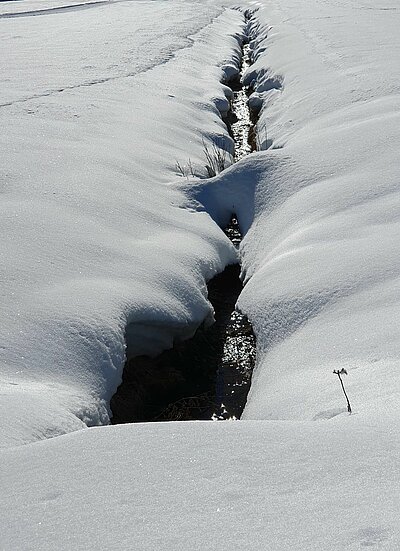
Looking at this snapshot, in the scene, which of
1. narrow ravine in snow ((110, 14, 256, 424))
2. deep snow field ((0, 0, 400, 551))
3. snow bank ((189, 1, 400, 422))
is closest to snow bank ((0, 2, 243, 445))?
deep snow field ((0, 0, 400, 551))

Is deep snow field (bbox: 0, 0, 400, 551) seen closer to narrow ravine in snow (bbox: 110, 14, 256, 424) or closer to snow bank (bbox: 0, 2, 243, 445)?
snow bank (bbox: 0, 2, 243, 445)

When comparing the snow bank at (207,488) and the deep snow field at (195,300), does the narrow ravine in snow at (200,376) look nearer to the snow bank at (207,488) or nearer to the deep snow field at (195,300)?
the deep snow field at (195,300)

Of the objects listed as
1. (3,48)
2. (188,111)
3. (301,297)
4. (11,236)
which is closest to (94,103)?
(188,111)

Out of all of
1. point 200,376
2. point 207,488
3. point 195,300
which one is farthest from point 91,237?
point 207,488

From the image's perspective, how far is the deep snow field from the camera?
1684mm

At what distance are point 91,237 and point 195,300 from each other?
94 cm

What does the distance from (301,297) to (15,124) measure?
465 cm

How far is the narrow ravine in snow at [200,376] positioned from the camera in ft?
12.4

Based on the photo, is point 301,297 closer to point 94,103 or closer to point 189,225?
point 189,225

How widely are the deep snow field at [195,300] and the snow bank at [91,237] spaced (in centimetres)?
2

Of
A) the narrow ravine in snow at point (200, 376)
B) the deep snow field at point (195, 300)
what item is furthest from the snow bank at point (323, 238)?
the narrow ravine in snow at point (200, 376)

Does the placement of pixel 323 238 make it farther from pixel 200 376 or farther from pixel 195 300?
pixel 200 376

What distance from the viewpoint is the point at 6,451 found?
2.14 m

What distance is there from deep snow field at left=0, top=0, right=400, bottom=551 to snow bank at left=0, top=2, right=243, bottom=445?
0.02 metres
